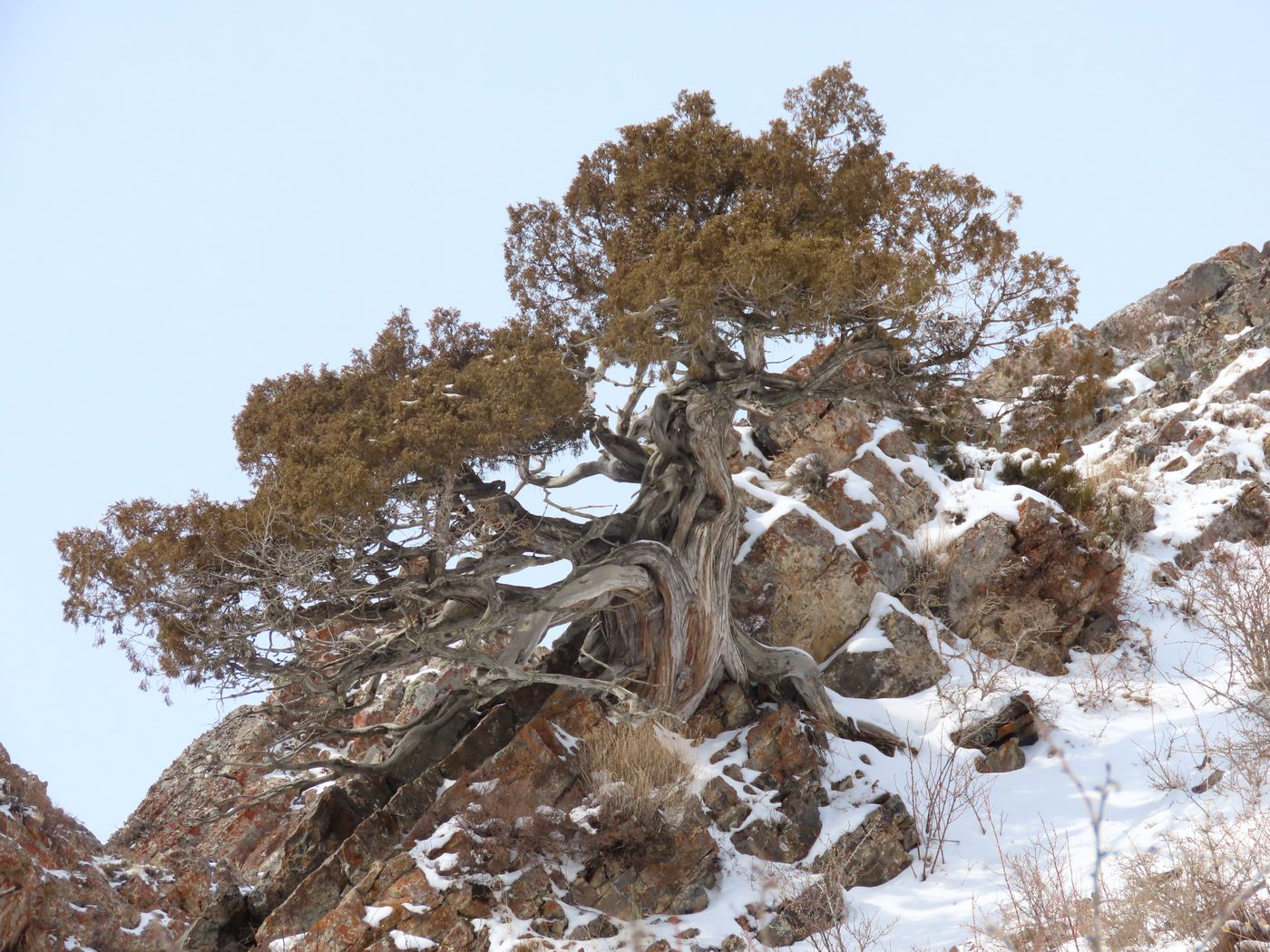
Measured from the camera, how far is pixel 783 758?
8.09 metres

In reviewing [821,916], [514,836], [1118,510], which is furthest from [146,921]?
[1118,510]

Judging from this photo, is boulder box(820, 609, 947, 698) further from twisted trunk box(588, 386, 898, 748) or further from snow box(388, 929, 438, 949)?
snow box(388, 929, 438, 949)

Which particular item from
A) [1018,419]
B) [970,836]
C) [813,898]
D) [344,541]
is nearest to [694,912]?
[813,898]

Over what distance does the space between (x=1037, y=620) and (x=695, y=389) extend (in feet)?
15.1

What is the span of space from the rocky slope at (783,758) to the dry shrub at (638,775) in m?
0.03

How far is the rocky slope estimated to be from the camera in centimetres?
673

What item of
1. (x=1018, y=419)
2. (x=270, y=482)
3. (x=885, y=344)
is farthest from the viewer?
(x=1018, y=419)

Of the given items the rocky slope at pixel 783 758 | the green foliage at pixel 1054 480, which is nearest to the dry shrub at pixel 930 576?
the rocky slope at pixel 783 758

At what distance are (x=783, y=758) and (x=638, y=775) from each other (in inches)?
58.3

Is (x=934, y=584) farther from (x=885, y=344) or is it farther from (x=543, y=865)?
(x=543, y=865)

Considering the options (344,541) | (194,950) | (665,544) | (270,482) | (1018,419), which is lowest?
(194,950)

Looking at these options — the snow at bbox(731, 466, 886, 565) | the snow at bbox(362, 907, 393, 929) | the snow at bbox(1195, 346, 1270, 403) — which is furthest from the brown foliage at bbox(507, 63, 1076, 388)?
the snow at bbox(1195, 346, 1270, 403)

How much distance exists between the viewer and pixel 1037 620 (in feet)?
32.3

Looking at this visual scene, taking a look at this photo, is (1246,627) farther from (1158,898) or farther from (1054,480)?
(1054,480)
